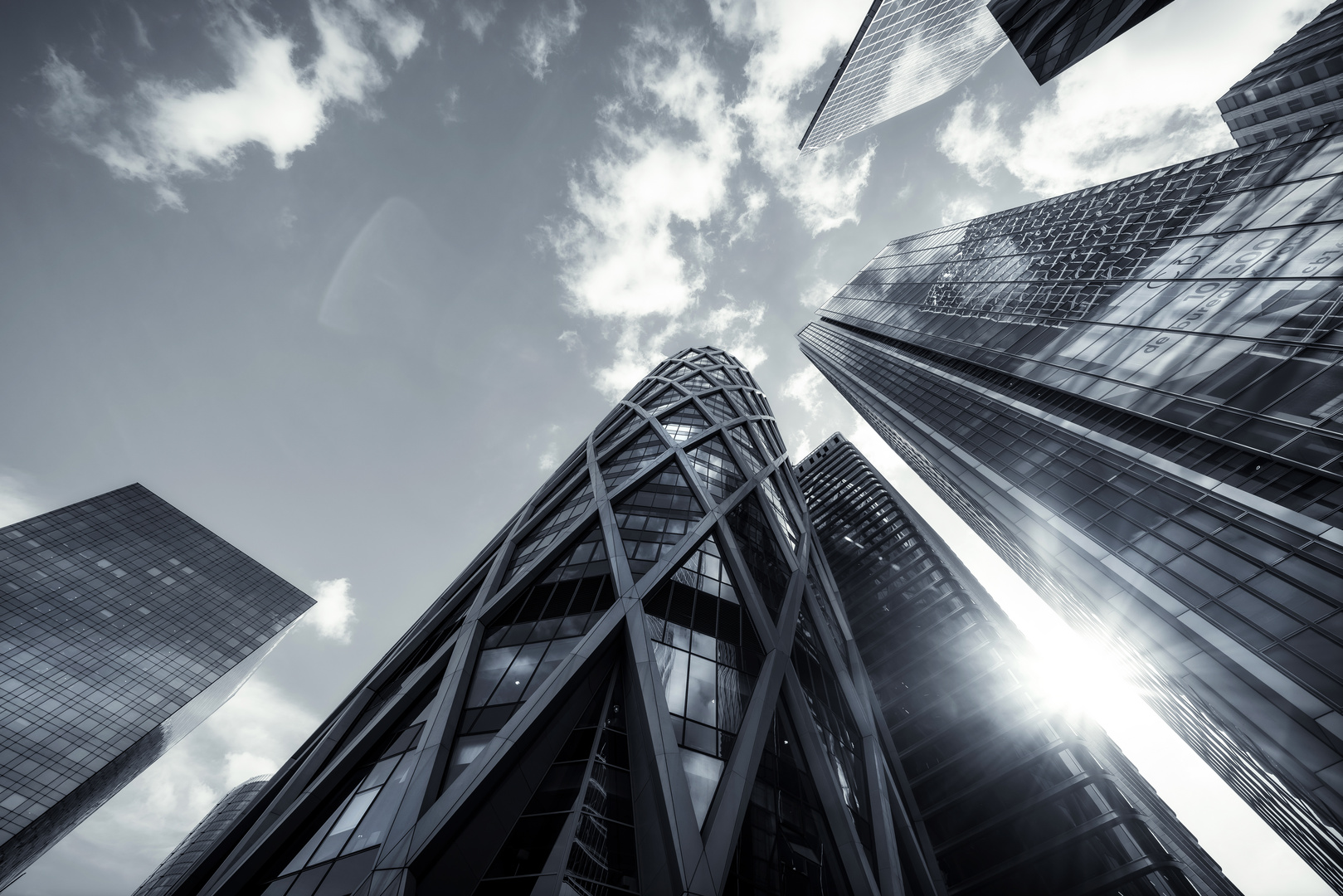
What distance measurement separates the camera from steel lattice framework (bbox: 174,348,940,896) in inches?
433

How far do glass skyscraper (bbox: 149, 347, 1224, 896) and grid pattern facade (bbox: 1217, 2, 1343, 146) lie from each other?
55.0 metres

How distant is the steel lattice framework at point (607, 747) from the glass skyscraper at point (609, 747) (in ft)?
0.17

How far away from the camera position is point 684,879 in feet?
34.2

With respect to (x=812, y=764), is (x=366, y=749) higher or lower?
higher

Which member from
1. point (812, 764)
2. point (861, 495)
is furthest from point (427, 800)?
point (861, 495)

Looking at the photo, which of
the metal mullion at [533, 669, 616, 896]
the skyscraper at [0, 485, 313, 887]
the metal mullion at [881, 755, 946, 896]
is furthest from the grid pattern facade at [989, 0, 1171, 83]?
the skyscraper at [0, 485, 313, 887]

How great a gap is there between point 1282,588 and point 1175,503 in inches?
202

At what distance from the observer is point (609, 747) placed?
12906 mm

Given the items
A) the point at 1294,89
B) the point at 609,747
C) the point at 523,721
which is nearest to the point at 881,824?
the point at 609,747

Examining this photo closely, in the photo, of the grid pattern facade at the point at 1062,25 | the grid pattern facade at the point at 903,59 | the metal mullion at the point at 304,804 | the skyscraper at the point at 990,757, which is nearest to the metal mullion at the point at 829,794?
the skyscraper at the point at 990,757

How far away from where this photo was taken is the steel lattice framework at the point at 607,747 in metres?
11.0

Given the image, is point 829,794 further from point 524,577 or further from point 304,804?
point 304,804

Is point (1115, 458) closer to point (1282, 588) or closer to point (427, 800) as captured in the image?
point (1282, 588)

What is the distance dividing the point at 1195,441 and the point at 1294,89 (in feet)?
163
